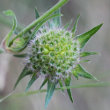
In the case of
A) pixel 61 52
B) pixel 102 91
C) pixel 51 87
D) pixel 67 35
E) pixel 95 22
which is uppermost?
pixel 95 22

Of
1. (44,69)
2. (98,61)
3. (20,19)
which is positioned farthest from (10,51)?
(98,61)

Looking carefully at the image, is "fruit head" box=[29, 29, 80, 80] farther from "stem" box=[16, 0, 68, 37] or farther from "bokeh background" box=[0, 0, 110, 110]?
"bokeh background" box=[0, 0, 110, 110]

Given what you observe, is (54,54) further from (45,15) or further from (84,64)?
(84,64)

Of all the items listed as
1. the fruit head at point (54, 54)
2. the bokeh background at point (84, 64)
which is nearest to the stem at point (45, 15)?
the fruit head at point (54, 54)

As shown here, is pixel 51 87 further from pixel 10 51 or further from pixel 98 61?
pixel 98 61

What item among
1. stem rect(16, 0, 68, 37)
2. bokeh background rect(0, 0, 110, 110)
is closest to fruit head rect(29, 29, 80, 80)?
stem rect(16, 0, 68, 37)

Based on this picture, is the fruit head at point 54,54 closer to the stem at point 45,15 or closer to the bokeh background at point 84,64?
the stem at point 45,15

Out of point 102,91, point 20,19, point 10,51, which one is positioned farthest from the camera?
point 102,91

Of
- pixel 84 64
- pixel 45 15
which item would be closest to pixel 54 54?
pixel 45 15
